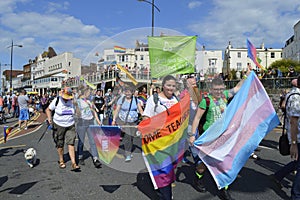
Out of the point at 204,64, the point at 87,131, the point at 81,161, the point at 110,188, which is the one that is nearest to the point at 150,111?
the point at 204,64

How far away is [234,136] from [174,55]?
4.32 feet

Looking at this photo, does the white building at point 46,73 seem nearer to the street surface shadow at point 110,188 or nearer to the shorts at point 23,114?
the shorts at point 23,114

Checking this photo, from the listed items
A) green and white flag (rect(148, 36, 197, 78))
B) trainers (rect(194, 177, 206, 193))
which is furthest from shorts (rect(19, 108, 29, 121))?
green and white flag (rect(148, 36, 197, 78))

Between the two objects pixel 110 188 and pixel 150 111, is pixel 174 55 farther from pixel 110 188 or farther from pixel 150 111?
pixel 110 188

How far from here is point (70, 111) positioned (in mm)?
5473

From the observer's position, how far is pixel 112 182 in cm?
461

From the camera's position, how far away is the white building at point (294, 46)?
2230 inches

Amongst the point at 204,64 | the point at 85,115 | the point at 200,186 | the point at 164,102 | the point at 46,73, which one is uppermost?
the point at 46,73

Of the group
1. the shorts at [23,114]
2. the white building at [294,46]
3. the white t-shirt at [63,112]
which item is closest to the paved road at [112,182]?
the white t-shirt at [63,112]

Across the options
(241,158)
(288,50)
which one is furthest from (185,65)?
(288,50)

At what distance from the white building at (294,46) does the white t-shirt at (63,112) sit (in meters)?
56.9

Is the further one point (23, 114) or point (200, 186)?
point (23, 114)

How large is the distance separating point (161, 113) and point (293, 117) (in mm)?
1754

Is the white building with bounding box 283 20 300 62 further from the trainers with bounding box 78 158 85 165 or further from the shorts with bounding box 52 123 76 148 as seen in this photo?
the shorts with bounding box 52 123 76 148
